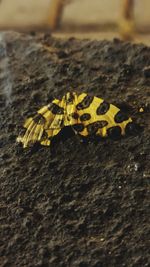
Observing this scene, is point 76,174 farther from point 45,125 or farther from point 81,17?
point 81,17

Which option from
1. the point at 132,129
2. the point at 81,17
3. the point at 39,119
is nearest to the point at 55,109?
the point at 39,119

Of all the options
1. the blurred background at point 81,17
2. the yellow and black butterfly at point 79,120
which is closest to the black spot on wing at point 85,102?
the yellow and black butterfly at point 79,120

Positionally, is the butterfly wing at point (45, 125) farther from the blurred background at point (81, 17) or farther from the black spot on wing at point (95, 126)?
the blurred background at point (81, 17)

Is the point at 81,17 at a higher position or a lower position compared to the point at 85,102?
higher

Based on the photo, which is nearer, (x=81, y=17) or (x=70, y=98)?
(x=70, y=98)

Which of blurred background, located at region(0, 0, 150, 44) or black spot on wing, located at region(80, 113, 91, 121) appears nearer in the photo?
black spot on wing, located at region(80, 113, 91, 121)

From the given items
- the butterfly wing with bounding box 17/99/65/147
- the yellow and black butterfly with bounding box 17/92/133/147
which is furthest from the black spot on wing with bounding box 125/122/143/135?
the butterfly wing with bounding box 17/99/65/147

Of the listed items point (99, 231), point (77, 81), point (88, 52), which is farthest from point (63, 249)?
point (88, 52)

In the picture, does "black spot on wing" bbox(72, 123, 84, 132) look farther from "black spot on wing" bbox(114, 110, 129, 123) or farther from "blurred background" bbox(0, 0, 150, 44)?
"blurred background" bbox(0, 0, 150, 44)
